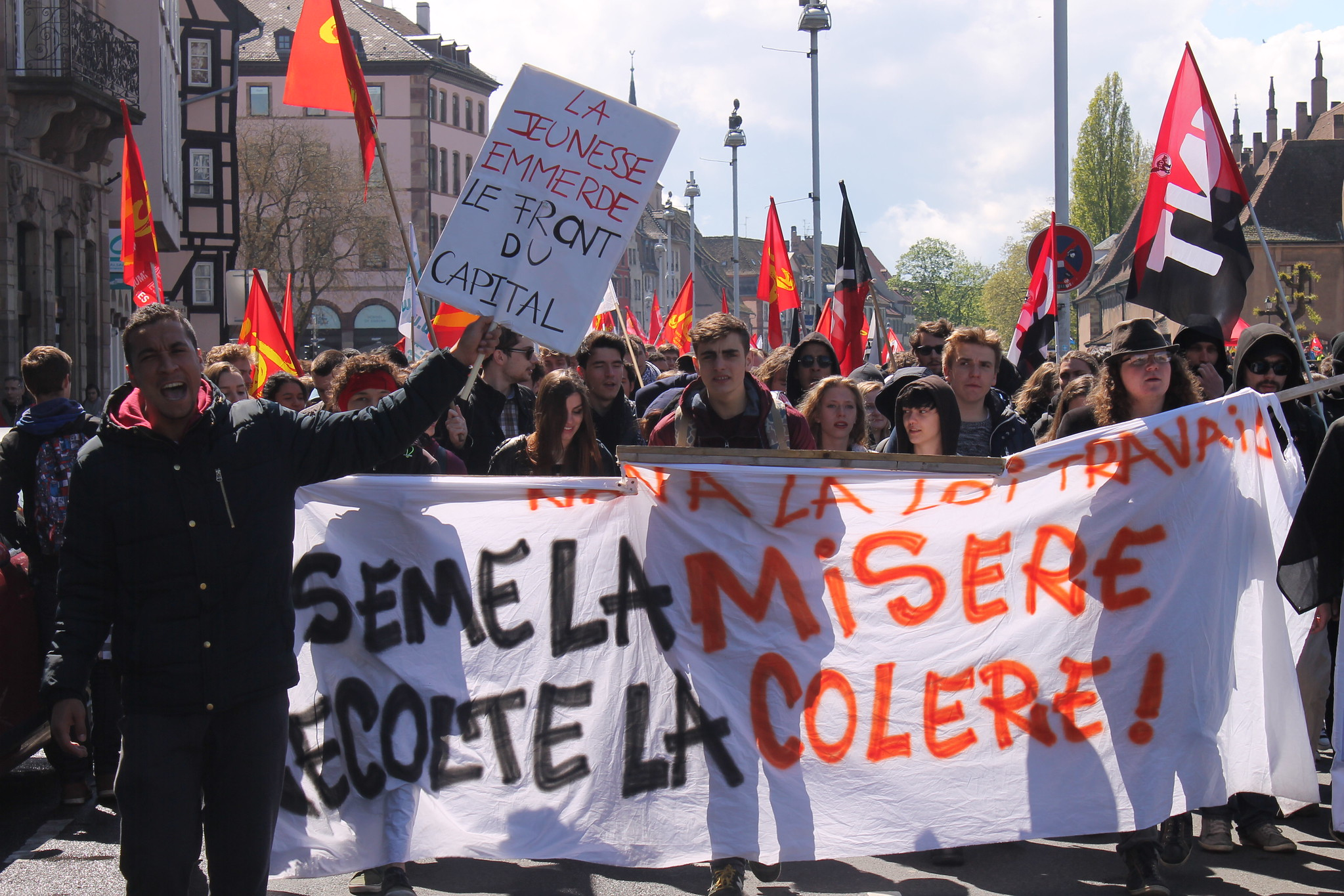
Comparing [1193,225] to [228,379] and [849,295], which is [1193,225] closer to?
[228,379]

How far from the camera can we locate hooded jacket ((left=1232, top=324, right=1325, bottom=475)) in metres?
6.23

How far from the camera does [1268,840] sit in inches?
202

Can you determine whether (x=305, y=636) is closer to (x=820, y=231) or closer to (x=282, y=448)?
(x=282, y=448)

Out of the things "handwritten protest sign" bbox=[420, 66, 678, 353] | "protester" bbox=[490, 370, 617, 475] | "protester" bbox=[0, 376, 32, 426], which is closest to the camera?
"handwritten protest sign" bbox=[420, 66, 678, 353]

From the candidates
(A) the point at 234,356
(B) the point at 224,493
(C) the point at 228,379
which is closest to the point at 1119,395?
(B) the point at 224,493

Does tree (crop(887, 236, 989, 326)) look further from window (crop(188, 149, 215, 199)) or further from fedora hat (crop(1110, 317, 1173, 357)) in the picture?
fedora hat (crop(1110, 317, 1173, 357))

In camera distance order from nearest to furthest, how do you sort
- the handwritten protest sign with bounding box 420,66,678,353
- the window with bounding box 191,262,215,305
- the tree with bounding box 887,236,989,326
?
the handwritten protest sign with bounding box 420,66,678,353
the window with bounding box 191,262,215,305
the tree with bounding box 887,236,989,326

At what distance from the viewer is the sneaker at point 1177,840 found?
486cm

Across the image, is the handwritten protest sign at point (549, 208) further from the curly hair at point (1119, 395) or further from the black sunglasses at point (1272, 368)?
the black sunglasses at point (1272, 368)

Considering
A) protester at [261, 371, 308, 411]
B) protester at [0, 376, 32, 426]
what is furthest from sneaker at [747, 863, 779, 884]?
protester at [0, 376, 32, 426]

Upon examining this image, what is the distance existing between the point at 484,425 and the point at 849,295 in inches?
217

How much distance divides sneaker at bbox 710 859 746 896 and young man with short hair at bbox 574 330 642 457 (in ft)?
9.58

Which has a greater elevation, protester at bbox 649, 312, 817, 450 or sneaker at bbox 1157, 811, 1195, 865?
protester at bbox 649, 312, 817, 450

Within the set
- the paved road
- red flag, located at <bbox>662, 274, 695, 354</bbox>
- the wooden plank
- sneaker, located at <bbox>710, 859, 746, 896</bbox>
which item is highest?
red flag, located at <bbox>662, 274, 695, 354</bbox>
